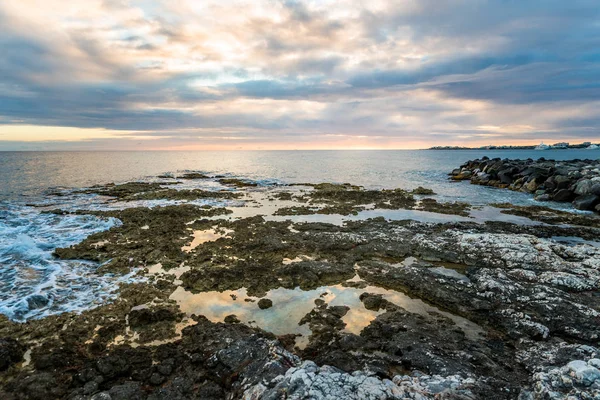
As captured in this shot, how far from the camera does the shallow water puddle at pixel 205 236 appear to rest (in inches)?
572

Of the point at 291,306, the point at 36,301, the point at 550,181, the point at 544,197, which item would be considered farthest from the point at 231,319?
the point at 550,181

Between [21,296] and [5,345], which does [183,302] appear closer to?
[5,345]

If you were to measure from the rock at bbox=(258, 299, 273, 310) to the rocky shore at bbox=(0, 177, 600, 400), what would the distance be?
32mm

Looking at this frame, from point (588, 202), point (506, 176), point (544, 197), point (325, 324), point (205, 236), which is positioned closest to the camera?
point (325, 324)

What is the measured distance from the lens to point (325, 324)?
8.05 meters

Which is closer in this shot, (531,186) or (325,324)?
(325,324)

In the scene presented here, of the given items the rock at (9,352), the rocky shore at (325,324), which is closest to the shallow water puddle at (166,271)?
the rocky shore at (325,324)

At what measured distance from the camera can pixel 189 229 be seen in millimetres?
17672

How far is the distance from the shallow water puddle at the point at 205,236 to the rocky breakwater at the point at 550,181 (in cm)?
2842

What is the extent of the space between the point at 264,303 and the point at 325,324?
2.11 metres

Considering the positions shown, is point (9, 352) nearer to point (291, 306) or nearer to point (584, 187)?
point (291, 306)

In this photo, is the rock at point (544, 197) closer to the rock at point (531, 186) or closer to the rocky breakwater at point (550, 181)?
the rocky breakwater at point (550, 181)

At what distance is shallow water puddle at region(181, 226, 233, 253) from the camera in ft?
47.7

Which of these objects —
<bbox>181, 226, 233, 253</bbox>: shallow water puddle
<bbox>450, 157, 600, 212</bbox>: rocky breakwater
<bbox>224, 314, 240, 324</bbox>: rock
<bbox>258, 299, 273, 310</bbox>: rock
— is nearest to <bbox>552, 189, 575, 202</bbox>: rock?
<bbox>450, 157, 600, 212</bbox>: rocky breakwater
